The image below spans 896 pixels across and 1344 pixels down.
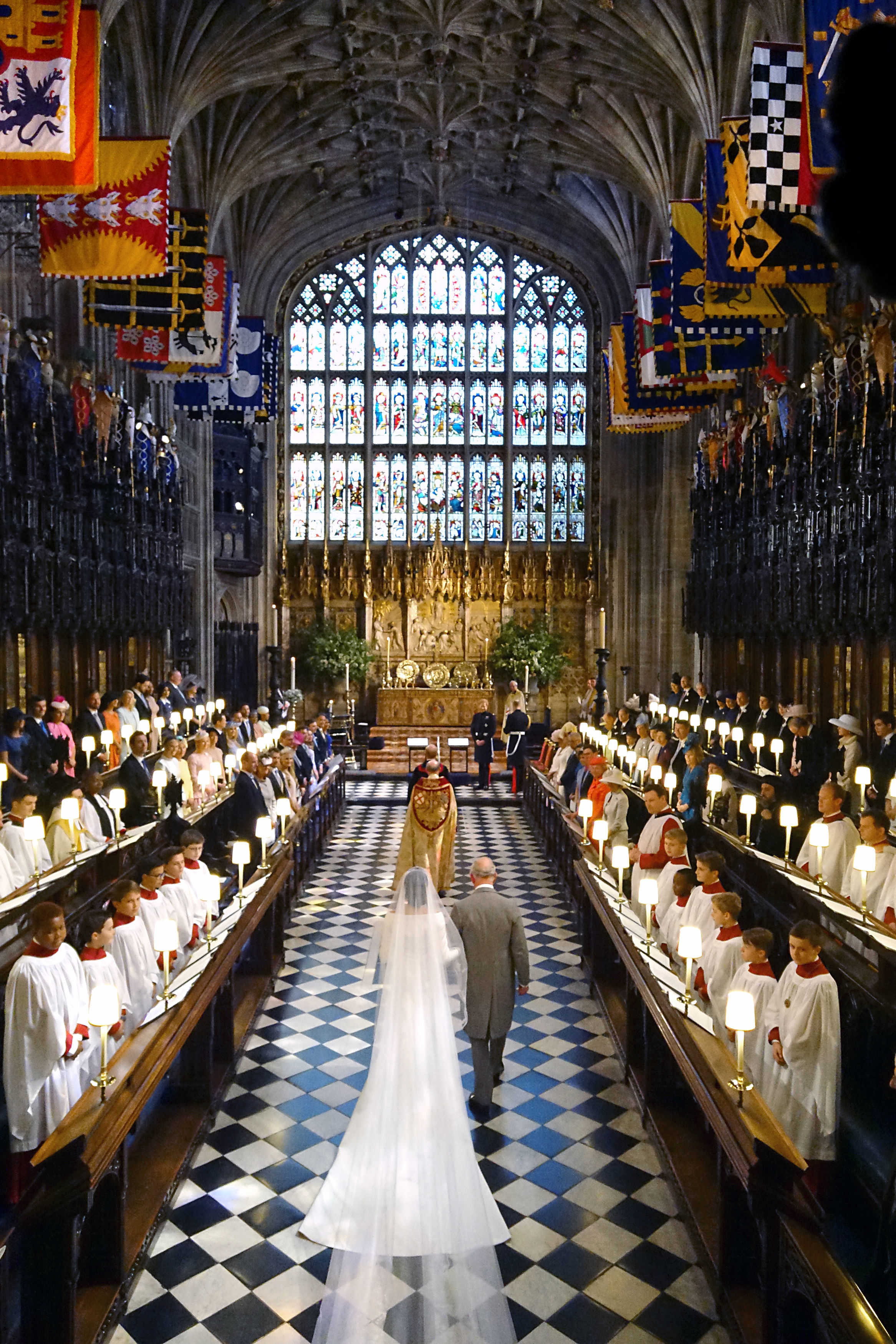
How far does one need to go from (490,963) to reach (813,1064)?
7.61ft

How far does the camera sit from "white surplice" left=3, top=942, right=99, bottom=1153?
17.4 feet

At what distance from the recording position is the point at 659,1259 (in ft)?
17.4

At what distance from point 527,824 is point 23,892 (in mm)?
11738

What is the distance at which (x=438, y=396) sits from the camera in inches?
1193

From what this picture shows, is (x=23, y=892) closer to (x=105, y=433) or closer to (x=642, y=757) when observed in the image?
(x=642, y=757)

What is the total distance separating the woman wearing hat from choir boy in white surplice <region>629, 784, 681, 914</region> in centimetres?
289

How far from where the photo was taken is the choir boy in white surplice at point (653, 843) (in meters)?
8.91

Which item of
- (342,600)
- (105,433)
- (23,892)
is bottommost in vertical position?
(23,892)

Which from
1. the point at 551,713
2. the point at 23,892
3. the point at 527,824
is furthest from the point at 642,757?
the point at 551,713

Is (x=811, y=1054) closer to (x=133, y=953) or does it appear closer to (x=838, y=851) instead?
(x=838, y=851)

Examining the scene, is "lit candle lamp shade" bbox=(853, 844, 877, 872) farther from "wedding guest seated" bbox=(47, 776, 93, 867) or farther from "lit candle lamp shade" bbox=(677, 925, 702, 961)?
"wedding guest seated" bbox=(47, 776, 93, 867)

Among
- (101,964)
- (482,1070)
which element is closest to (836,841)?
(482,1070)

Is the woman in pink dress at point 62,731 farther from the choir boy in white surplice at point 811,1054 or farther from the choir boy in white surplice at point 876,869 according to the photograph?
the choir boy in white surplice at point 811,1054

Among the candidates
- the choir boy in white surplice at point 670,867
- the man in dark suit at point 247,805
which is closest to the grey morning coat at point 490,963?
the choir boy in white surplice at point 670,867
